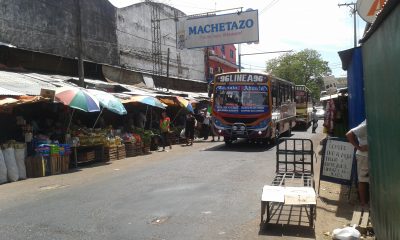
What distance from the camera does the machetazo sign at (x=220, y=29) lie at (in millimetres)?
29234

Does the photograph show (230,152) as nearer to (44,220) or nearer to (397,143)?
(44,220)

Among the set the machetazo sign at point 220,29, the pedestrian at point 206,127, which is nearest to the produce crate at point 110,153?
the pedestrian at point 206,127

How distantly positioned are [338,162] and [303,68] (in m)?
73.6

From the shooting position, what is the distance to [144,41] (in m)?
29.1

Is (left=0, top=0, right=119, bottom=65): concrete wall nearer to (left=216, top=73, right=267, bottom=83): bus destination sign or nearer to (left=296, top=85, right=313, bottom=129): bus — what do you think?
(left=216, top=73, right=267, bottom=83): bus destination sign

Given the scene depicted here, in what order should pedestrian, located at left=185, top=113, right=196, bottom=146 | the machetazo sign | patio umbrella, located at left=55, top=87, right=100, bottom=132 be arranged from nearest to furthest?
patio umbrella, located at left=55, top=87, right=100, bottom=132, pedestrian, located at left=185, top=113, right=196, bottom=146, the machetazo sign

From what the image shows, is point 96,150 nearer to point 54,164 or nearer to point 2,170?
point 54,164

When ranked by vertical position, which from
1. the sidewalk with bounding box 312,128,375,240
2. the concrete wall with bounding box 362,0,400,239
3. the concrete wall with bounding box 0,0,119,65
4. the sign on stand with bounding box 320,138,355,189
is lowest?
the sidewalk with bounding box 312,128,375,240

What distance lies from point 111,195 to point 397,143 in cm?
676

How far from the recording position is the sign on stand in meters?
8.56

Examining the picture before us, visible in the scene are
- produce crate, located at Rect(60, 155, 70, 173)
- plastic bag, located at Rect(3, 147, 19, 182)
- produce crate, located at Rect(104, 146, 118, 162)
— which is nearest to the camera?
plastic bag, located at Rect(3, 147, 19, 182)

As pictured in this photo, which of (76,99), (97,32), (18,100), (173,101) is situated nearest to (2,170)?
(18,100)

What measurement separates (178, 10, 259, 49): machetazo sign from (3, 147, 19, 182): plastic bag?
20108mm

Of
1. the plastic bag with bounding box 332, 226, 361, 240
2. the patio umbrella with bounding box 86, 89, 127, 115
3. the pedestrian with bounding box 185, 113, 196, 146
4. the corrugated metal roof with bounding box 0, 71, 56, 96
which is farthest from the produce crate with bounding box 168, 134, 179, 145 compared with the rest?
the plastic bag with bounding box 332, 226, 361, 240
